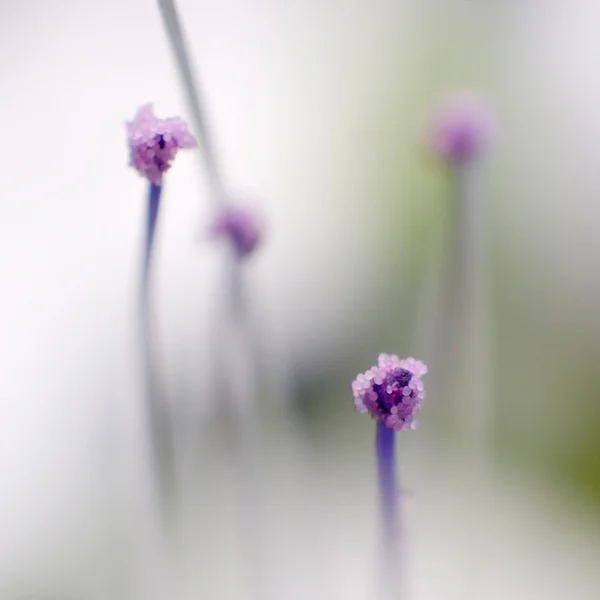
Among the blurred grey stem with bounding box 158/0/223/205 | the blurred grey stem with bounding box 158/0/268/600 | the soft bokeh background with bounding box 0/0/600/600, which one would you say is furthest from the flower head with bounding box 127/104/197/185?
the soft bokeh background with bounding box 0/0/600/600

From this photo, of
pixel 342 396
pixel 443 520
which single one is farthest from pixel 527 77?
pixel 443 520

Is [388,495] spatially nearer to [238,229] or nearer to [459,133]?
[238,229]

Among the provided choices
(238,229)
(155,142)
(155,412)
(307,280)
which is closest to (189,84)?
(155,142)

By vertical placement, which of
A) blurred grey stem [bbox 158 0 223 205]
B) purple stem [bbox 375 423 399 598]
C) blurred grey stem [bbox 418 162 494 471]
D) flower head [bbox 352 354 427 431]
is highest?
blurred grey stem [bbox 158 0 223 205]

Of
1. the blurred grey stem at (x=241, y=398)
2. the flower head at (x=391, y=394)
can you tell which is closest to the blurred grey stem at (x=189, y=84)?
the blurred grey stem at (x=241, y=398)

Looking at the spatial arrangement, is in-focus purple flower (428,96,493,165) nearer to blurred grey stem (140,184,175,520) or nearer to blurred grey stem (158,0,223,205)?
blurred grey stem (158,0,223,205)

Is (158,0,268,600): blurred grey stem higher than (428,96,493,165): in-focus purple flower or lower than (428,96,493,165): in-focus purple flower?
lower

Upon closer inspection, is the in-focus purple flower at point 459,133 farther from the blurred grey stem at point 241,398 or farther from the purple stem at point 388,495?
the purple stem at point 388,495
